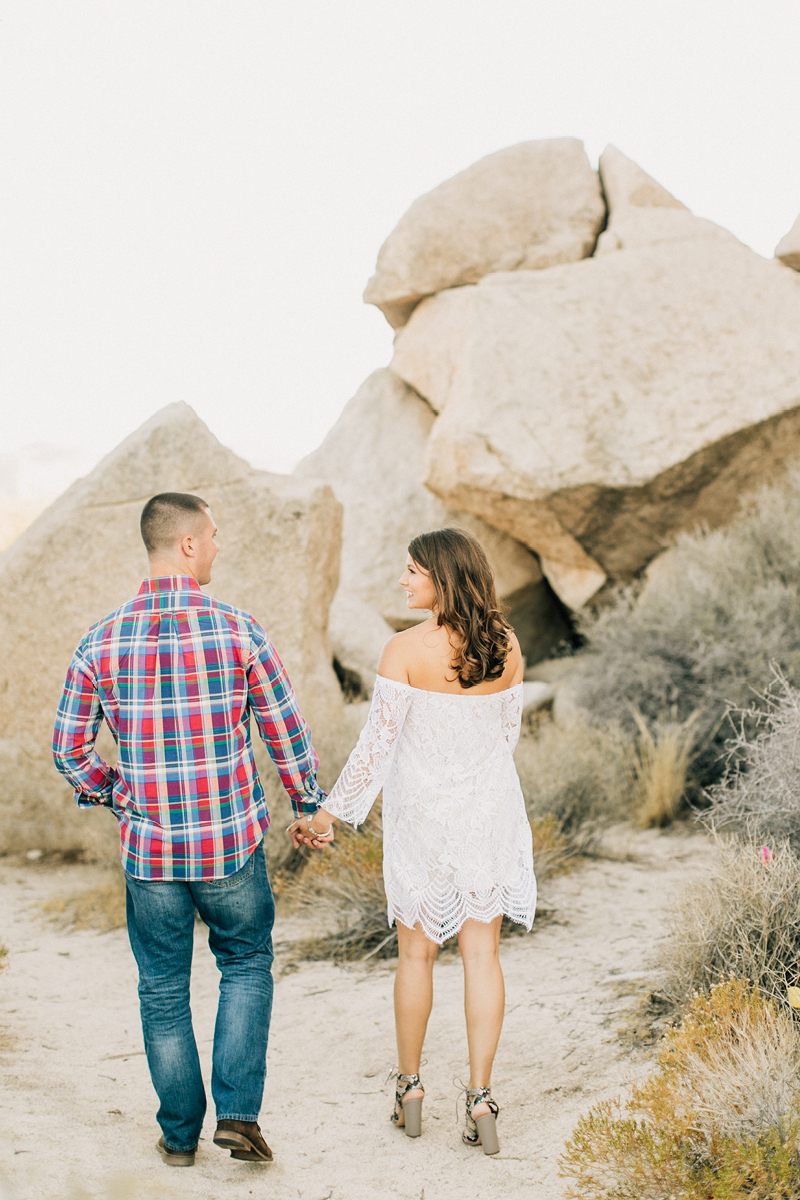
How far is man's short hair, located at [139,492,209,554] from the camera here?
272 cm

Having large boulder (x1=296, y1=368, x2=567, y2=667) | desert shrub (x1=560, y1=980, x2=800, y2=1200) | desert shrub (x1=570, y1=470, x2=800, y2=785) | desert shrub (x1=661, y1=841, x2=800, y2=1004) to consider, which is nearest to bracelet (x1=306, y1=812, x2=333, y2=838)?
desert shrub (x1=560, y1=980, x2=800, y2=1200)

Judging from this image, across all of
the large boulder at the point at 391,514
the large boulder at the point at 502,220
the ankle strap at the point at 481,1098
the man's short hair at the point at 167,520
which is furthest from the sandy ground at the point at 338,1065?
the large boulder at the point at 502,220

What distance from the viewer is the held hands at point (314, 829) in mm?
2803

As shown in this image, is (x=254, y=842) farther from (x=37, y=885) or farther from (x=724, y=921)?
(x=37, y=885)

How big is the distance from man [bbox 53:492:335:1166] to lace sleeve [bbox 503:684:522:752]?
635mm

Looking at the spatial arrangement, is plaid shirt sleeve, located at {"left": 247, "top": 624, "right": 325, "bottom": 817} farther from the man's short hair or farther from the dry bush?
the dry bush

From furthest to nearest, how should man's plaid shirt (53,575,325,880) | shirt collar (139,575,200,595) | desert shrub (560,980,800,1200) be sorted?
shirt collar (139,575,200,595), man's plaid shirt (53,575,325,880), desert shrub (560,980,800,1200)

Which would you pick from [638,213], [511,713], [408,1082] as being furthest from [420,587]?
[638,213]

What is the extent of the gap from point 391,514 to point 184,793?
30.2 ft

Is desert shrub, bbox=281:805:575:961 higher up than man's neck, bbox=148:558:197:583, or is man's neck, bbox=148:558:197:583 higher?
man's neck, bbox=148:558:197:583

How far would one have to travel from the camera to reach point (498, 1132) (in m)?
2.92

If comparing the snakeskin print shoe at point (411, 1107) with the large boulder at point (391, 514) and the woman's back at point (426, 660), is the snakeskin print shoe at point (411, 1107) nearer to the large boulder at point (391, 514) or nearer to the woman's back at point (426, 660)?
the woman's back at point (426, 660)

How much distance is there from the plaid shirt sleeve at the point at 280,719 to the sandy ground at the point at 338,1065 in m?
1.04

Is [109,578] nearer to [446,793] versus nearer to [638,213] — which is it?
[446,793]
